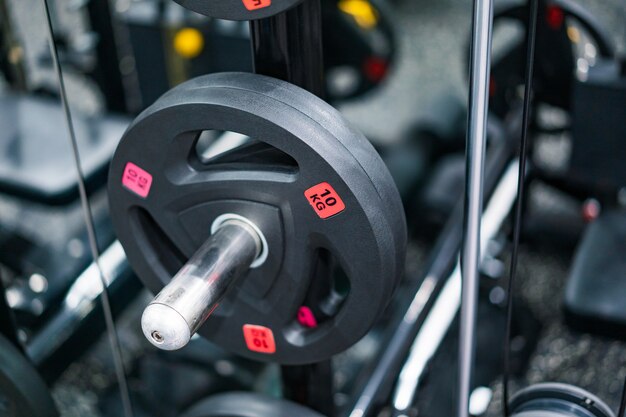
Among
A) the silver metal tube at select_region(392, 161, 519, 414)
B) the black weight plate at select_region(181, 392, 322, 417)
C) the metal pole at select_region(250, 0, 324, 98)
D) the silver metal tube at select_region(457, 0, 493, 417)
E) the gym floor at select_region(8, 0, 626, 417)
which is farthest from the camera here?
the gym floor at select_region(8, 0, 626, 417)

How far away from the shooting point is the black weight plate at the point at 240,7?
56cm

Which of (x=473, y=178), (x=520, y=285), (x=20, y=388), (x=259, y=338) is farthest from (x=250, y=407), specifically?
(x=520, y=285)

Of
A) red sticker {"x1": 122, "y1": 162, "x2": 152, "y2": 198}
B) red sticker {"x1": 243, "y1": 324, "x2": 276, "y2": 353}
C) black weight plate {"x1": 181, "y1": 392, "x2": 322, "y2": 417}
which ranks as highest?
red sticker {"x1": 122, "y1": 162, "x2": 152, "y2": 198}

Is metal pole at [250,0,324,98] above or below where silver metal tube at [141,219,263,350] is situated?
above

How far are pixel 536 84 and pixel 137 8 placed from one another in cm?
75

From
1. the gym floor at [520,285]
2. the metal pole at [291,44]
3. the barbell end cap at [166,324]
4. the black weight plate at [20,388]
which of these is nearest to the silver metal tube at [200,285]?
the barbell end cap at [166,324]

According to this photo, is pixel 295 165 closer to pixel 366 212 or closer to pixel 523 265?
pixel 366 212

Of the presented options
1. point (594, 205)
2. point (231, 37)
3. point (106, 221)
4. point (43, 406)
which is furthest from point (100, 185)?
point (594, 205)

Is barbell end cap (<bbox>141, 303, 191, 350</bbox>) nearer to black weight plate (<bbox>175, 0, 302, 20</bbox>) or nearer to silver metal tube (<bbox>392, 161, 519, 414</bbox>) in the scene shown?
black weight plate (<bbox>175, 0, 302, 20</bbox>)

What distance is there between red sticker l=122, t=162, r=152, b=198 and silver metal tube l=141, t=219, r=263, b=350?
7 cm

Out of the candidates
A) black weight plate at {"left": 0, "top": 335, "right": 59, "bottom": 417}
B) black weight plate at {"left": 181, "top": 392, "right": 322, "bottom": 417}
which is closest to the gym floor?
black weight plate at {"left": 181, "top": 392, "right": 322, "bottom": 417}

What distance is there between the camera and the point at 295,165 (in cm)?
64

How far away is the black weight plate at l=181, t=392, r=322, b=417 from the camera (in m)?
0.77

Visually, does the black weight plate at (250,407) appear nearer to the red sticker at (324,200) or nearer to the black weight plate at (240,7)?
the red sticker at (324,200)
